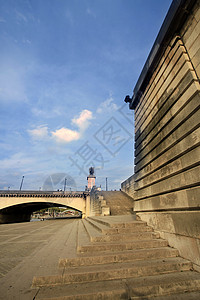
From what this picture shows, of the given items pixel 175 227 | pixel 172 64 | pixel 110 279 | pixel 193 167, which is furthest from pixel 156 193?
pixel 172 64

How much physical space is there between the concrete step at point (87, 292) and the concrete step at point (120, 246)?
117 cm

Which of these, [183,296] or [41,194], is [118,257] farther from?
[41,194]

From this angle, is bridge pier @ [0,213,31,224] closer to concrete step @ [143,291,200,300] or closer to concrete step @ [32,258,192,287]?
concrete step @ [32,258,192,287]

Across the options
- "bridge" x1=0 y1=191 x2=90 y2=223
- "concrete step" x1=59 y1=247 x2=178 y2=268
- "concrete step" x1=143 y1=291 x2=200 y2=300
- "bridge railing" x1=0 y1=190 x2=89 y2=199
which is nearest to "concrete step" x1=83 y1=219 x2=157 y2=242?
"concrete step" x1=59 y1=247 x2=178 y2=268

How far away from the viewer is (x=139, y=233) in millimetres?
5160

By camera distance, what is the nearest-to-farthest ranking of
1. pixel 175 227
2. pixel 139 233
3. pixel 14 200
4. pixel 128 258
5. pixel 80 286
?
pixel 80 286, pixel 128 258, pixel 175 227, pixel 139 233, pixel 14 200

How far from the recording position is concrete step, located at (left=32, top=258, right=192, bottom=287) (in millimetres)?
3009

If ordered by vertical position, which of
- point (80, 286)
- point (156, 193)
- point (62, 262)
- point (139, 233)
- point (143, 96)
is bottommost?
point (80, 286)

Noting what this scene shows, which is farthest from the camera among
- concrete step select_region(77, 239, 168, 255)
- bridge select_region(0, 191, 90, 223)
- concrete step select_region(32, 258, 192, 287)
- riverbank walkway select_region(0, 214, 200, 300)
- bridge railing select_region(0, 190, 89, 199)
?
bridge railing select_region(0, 190, 89, 199)

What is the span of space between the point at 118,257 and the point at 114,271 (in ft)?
1.99

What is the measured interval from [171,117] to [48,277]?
17.4 feet

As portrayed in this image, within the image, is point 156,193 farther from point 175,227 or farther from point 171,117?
point 171,117

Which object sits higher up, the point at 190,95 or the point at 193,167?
the point at 190,95

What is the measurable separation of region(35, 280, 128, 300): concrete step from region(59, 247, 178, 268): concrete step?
2.11ft
